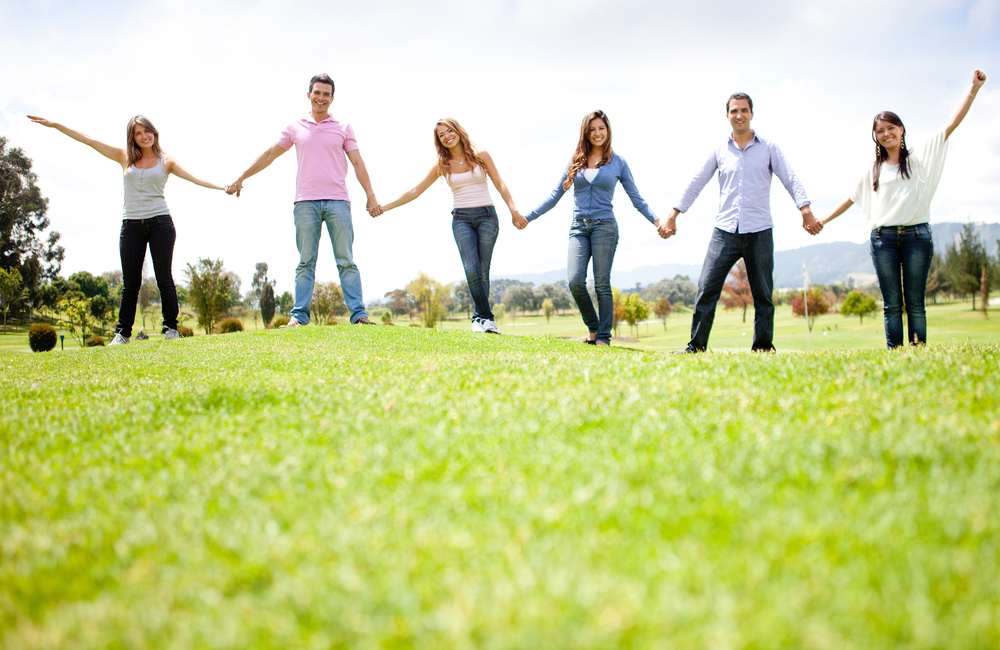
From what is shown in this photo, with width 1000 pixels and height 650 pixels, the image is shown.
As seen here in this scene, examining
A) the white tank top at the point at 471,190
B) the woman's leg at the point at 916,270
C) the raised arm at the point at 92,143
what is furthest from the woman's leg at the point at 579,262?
the raised arm at the point at 92,143

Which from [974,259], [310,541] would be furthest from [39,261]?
[974,259]

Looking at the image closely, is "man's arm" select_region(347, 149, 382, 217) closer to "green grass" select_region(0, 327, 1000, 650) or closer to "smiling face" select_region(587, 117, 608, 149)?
"smiling face" select_region(587, 117, 608, 149)

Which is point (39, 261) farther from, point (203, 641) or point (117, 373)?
point (203, 641)

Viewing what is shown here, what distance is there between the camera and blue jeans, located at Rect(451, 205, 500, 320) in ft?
32.8

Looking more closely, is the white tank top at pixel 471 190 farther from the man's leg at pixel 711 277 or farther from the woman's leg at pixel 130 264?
the woman's leg at pixel 130 264

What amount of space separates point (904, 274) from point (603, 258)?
4.21m

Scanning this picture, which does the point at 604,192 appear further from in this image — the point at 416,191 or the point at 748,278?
the point at 416,191

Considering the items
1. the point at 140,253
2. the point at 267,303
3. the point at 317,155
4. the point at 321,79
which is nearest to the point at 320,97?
the point at 321,79

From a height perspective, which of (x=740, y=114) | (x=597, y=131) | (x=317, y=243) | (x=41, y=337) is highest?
(x=597, y=131)

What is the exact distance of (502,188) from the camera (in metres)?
10.2

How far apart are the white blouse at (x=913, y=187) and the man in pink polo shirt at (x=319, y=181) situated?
8290 millimetres

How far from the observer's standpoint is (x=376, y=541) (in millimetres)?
1793

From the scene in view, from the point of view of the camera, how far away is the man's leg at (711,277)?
7.98 m

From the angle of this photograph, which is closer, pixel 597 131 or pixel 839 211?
pixel 839 211
